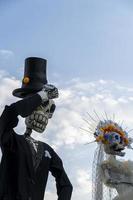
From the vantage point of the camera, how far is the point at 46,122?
2.98 meters

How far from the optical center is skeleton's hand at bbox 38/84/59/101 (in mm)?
2771

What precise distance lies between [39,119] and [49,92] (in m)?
0.23

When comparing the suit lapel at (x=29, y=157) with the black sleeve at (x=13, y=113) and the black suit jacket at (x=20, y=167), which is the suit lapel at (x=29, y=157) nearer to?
the black suit jacket at (x=20, y=167)

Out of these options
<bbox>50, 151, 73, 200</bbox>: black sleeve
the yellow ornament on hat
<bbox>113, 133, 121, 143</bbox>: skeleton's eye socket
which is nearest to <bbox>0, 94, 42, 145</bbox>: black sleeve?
the yellow ornament on hat

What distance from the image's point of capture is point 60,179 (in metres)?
2.92

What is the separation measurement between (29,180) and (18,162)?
0.13m

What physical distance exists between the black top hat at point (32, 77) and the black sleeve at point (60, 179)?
1.52 ft

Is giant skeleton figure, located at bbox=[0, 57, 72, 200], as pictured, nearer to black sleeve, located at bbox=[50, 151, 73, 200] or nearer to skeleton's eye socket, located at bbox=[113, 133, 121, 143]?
black sleeve, located at bbox=[50, 151, 73, 200]

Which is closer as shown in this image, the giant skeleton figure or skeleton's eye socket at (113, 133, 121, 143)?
the giant skeleton figure

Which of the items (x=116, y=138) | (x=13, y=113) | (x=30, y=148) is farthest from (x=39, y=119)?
(x=116, y=138)

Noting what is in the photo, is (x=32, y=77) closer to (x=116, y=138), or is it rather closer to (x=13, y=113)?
(x=13, y=113)

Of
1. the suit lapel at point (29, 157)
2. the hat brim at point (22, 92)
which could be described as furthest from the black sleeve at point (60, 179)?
the hat brim at point (22, 92)

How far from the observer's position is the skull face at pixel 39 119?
116 inches

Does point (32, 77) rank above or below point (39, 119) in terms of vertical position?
above
